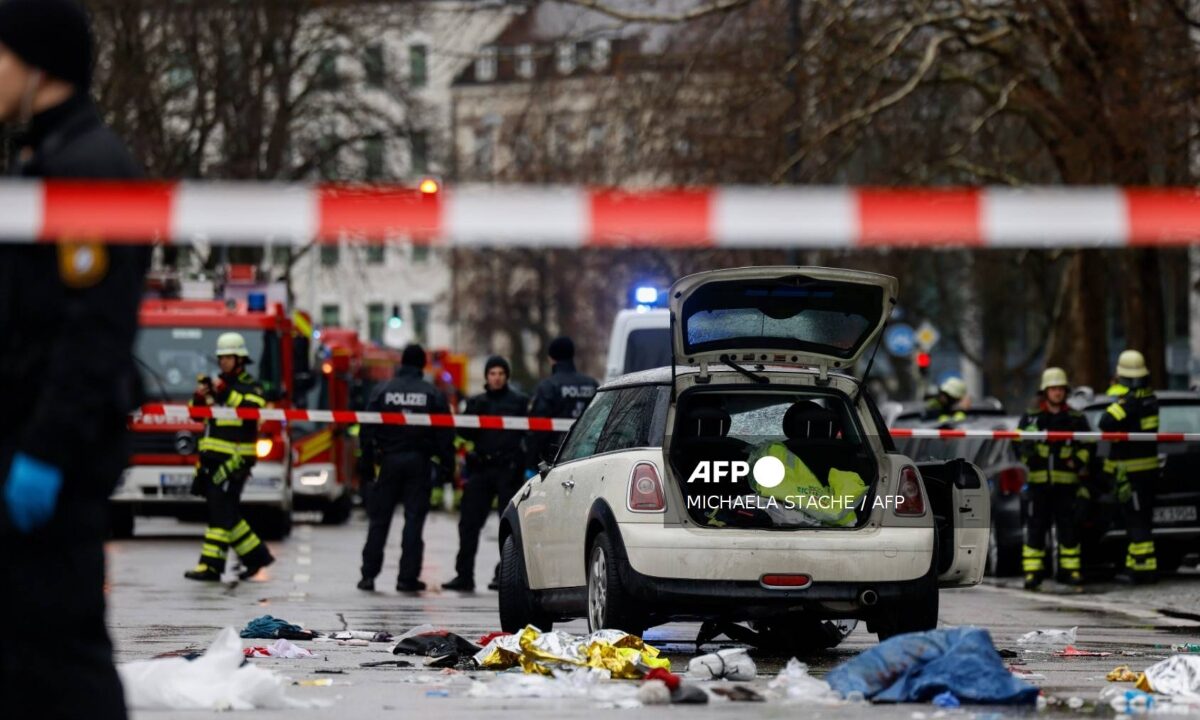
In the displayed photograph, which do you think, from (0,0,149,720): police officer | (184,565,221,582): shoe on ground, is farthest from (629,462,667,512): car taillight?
(184,565,221,582): shoe on ground

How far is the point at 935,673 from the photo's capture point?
8609mm

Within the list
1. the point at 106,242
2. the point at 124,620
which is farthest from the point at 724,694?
the point at 124,620

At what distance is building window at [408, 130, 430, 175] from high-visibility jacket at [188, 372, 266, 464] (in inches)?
1080

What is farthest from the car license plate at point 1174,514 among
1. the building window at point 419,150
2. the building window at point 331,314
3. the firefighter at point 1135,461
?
the building window at point 331,314

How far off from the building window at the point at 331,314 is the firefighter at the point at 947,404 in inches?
3166

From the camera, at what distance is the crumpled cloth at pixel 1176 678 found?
8.83 meters

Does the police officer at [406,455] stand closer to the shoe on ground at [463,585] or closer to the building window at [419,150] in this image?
the shoe on ground at [463,585]

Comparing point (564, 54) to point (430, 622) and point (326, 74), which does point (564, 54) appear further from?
point (430, 622)

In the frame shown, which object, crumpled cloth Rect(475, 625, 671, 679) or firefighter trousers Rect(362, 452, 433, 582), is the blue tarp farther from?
firefighter trousers Rect(362, 452, 433, 582)

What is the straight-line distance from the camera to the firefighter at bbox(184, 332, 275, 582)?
56.0 feet

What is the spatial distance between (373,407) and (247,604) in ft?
9.91

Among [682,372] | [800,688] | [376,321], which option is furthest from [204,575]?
[376,321]

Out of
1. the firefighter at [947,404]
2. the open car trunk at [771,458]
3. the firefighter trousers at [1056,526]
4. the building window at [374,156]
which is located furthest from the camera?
the building window at [374,156]

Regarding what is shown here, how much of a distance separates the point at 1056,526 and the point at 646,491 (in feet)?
26.8
